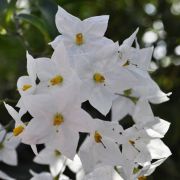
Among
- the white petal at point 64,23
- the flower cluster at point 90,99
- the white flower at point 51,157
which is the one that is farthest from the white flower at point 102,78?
the white flower at point 51,157

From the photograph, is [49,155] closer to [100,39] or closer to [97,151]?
[97,151]

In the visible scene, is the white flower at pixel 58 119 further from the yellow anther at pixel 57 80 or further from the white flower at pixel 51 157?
the white flower at pixel 51 157

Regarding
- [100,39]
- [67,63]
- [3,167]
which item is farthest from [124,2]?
[67,63]

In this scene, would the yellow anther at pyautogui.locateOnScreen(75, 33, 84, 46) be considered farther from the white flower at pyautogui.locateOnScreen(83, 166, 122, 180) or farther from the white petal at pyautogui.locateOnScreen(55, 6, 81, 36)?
the white flower at pyautogui.locateOnScreen(83, 166, 122, 180)

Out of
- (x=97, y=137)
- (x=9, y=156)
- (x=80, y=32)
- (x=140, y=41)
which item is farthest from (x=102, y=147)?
(x=140, y=41)

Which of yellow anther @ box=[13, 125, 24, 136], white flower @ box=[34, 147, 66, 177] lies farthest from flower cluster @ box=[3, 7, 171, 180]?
white flower @ box=[34, 147, 66, 177]
